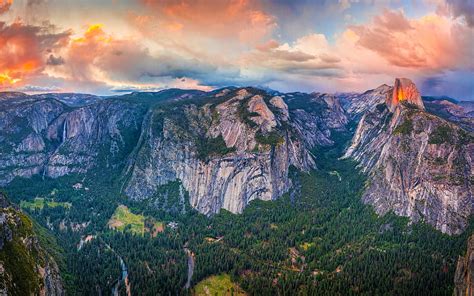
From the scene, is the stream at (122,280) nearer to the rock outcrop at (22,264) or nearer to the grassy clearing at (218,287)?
the rock outcrop at (22,264)

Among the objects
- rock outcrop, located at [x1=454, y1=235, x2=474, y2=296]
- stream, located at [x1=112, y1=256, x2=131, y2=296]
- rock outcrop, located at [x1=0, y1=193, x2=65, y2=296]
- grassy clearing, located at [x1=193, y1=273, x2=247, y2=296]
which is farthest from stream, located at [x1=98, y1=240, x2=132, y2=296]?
rock outcrop, located at [x1=454, y1=235, x2=474, y2=296]

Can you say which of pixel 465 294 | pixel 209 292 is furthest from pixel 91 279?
pixel 465 294

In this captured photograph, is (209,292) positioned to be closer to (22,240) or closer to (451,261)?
(22,240)

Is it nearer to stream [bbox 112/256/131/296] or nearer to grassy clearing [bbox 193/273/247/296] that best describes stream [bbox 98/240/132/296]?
stream [bbox 112/256/131/296]

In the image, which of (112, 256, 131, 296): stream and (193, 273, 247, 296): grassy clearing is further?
(112, 256, 131, 296): stream

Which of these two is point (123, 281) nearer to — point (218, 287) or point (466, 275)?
point (218, 287)

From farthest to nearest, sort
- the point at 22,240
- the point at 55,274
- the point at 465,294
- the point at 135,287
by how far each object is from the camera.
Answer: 1. the point at 135,287
2. the point at 55,274
3. the point at 22,240
4. the point at 465,294
